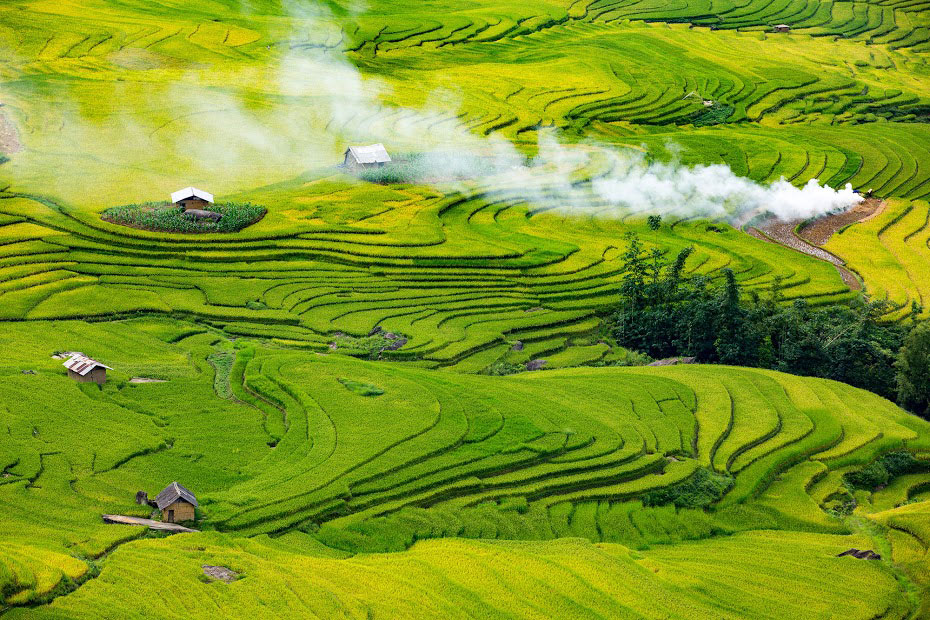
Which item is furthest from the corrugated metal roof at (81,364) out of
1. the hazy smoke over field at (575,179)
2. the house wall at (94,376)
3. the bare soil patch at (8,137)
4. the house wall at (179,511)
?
the hazy smoke over field at (575,179)

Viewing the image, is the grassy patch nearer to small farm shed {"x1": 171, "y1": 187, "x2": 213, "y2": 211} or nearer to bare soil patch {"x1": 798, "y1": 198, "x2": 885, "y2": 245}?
small farm shed {"x1": 171, "y1": 187, "x2": 213, "y2": 211}

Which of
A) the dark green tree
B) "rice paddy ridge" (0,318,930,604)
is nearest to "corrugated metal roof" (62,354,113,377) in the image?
"rice paddy ridge" (0,318,930,604)

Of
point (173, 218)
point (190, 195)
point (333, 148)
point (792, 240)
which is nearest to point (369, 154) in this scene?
point (333, 148)

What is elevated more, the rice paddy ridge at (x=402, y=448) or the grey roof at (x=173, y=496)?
the grey roof at (x=173, y=496)

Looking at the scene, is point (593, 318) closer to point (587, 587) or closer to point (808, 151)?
point (587, 587)

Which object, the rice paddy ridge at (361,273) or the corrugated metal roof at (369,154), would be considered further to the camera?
the corrugated metal roof at (369,154)

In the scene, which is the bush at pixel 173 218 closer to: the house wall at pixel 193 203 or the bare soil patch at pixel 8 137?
the house wall at pixel 193 203

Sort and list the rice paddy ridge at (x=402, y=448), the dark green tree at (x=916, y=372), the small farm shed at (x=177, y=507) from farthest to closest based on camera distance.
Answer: the dark green tree at (x=916, y=372) → the rice paddy ridge at (x=402, y=448) → the small farm shed at (x=177, y=507)
